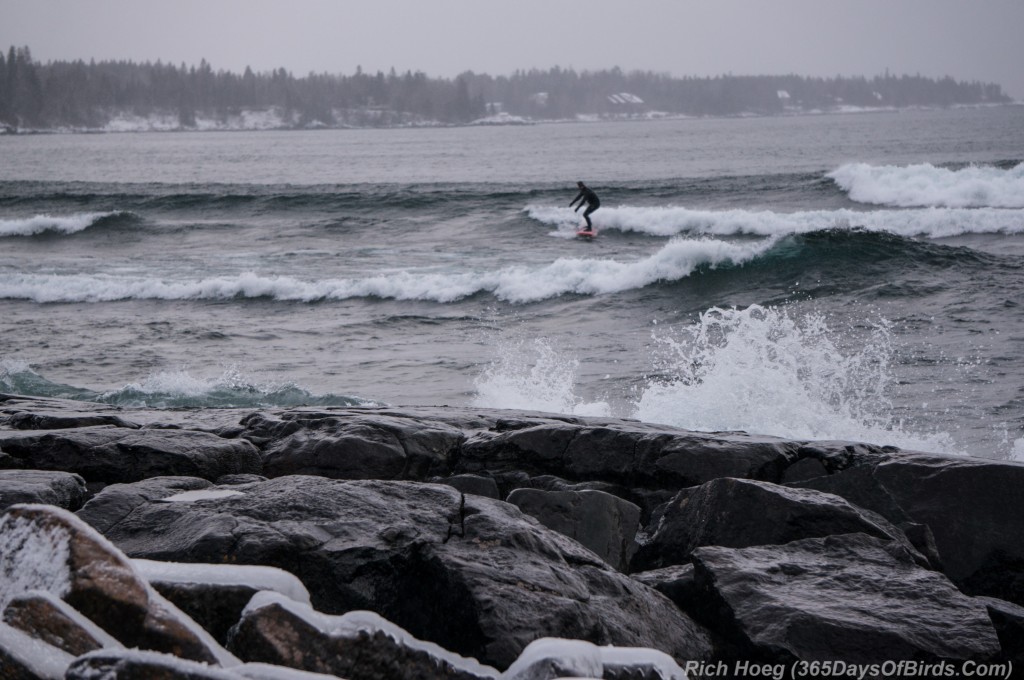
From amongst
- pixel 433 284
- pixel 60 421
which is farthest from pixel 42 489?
pixel 433 284

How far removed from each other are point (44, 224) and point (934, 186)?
27925 mm

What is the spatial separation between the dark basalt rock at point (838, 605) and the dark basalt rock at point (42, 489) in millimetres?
2870

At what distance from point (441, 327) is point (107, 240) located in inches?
660

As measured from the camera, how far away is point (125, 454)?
5.37 metres

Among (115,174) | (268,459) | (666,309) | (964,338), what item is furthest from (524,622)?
(115,174)

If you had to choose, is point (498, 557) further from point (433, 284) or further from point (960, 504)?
point (433, 284)

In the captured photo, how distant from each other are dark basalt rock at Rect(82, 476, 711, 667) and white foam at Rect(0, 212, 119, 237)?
93.4 feet

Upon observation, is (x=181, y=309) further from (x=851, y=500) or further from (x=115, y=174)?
(x=115, y=174)

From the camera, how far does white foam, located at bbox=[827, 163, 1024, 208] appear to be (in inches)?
1085

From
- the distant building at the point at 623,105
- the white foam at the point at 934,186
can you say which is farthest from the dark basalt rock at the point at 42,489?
the distant building at the point at 623,105

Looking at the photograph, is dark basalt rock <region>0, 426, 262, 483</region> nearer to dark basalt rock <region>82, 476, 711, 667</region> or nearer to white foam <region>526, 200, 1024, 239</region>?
dark basalt rock <region>82, 476, 711, 667</region>

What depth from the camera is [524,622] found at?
10.6ft

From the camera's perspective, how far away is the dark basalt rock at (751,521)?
4359 mm

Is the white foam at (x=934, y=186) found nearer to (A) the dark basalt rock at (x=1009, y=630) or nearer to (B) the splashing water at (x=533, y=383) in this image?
(B) the splashing water at (x=533, y=383)
